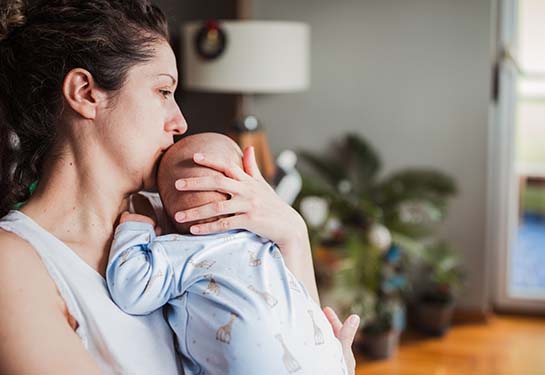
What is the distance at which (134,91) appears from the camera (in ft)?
4.13

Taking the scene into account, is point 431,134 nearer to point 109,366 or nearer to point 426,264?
point 426,264

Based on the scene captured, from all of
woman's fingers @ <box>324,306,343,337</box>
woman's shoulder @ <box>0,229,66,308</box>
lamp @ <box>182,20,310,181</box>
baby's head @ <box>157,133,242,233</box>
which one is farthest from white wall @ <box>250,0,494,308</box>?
woman's shoulder @ <box>0,229,66,308</box>

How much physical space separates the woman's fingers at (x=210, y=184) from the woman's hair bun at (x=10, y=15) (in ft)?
1.17

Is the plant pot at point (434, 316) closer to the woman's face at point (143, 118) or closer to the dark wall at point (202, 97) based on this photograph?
the dark wall at point (202, 97)

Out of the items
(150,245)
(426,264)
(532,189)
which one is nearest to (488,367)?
(426,264)

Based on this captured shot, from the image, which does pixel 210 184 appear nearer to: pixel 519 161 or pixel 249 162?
pixel 249 162

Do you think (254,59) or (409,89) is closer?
(254,59)

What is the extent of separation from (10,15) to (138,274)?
0.46m

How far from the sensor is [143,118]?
4.16ft

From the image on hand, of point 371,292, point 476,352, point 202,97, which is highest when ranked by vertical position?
point 202,97

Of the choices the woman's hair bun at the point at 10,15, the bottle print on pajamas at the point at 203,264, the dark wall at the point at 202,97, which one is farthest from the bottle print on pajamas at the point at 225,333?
the dark wall at the point at 202,97

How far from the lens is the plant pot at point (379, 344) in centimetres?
348

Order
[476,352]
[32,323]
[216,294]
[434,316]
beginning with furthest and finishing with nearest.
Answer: [434,316], [476,352], [216,294], [32,323]

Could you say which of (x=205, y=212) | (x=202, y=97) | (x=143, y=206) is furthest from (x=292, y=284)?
(x=202, y=97)
